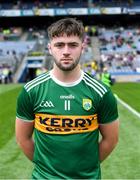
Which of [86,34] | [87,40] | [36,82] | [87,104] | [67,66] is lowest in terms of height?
[87,40]

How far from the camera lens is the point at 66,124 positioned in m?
3.43

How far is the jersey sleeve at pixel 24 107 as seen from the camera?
351 centimetres

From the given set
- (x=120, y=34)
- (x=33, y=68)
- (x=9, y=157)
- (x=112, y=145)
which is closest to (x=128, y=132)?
(x=9, y=157)

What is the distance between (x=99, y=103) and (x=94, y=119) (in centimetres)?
13

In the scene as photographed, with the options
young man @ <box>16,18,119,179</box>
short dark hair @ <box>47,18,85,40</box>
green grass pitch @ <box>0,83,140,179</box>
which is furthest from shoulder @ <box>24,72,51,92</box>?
green grass pitch @ <box>0,83,140,179</box>

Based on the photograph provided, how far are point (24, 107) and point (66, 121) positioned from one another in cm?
36

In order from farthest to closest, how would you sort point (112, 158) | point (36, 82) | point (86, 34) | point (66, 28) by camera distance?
point (86, 34) → point (112, 158) → point (36, 82) → point (66, 28)

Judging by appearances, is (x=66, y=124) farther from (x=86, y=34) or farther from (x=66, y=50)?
(x=86, y=34)

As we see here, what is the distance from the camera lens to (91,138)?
3.50 m

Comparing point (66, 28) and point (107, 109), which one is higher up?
point (66, 28)

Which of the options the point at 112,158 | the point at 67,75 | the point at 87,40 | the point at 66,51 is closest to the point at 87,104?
the point at 67,75

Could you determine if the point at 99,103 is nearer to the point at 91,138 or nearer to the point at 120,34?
the point at 91,138

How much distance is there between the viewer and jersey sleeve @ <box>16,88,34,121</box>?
3512mm

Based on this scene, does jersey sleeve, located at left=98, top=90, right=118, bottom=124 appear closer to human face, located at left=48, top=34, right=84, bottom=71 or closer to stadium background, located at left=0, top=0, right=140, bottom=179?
human face, located at left=48, top=34, right=84, bottom=71
